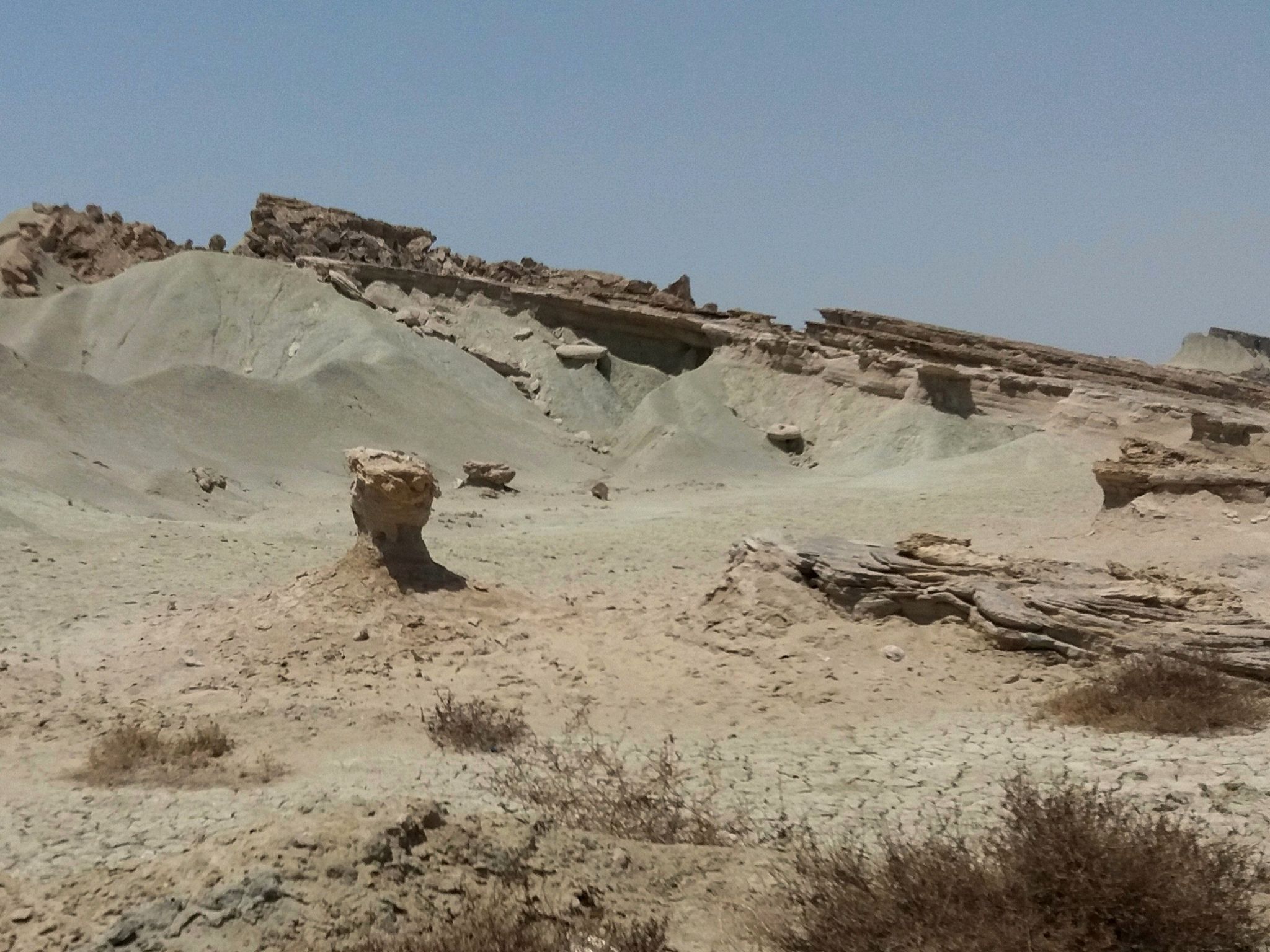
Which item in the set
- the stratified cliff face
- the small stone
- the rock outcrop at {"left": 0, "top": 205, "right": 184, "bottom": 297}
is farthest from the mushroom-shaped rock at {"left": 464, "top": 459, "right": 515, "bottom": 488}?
the rock outcrop at {"left": 0, "top": 205, "right": 184, "bottom": 297}

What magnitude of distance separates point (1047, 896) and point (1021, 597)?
5.00 meters

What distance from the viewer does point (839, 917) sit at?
4.13m

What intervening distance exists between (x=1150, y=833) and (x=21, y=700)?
263 inches

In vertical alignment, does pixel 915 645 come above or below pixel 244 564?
above

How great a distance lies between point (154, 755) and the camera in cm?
643

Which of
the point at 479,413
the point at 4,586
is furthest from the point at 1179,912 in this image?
the point at 479,413

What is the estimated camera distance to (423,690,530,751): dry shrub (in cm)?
703

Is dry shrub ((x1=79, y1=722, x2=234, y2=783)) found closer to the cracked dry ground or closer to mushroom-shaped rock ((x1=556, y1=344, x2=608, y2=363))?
the cracked dry ground

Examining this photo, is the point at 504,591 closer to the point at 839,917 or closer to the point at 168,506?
the point at 839,917

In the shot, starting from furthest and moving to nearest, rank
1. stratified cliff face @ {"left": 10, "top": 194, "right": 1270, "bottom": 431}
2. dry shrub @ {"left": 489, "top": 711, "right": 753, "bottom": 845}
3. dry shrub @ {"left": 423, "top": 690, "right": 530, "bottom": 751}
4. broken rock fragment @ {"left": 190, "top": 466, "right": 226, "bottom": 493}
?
1. stratified cliff face @ {"left": 10, "top": 194, "right": 1270, "bottom": 431}
2. broken rock fragment @ {"left": 190, "top": 466, "right": 226, "bottom": 493}
3. dry shrub @ {"left": 423, "top": 690, "right": 530, "bottom": 751}
4. dry shrub @ {"left": 489, "top": 711, "right": 753, "bottom": 845}

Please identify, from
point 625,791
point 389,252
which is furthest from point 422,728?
point 389,252

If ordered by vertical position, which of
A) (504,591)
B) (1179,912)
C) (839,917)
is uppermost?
(1179,912)

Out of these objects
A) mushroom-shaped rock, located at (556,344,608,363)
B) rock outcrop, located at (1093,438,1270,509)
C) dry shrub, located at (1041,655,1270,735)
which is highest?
rock outcrop, located at (1093,438,1270,509)

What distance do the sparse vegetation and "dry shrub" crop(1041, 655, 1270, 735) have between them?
4.66 m
